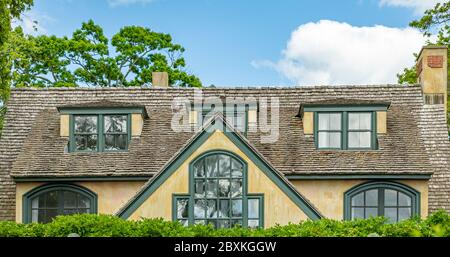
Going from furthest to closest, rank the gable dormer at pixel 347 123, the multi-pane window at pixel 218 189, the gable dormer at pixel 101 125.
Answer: the gable dormer at pixel 101 125 → the gable dormer at pixel 347 123 → the multi-pane window at pixel 218 189

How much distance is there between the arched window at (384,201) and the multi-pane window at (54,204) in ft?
27.6

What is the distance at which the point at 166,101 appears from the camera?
24.2 m

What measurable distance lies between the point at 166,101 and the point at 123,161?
3.64 meters

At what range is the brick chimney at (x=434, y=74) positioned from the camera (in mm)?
23828

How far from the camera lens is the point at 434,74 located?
24188 millimetres

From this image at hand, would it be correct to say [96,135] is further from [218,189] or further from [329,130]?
[329,130]

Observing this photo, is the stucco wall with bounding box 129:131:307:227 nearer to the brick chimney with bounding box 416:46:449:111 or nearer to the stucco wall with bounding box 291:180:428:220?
the stucco wall with bounding box 291:180:428:220

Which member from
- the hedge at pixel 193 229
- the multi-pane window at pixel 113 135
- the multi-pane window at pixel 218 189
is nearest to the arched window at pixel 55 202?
the multi-pane window at pixel 113 135

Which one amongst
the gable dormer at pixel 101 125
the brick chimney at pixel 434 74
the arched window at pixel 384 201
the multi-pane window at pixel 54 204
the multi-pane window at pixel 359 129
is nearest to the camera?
the arched window at pixel 384 201

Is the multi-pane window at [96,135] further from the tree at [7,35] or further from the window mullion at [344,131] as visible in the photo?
the window mullion at [344,131]

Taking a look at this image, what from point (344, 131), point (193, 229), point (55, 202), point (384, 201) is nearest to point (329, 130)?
point (344, 131)

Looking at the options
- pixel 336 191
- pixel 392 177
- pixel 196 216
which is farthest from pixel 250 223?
pixel 392 177

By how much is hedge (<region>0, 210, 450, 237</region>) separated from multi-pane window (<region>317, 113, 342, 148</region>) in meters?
6.54

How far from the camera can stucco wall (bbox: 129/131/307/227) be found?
18.5 meters
